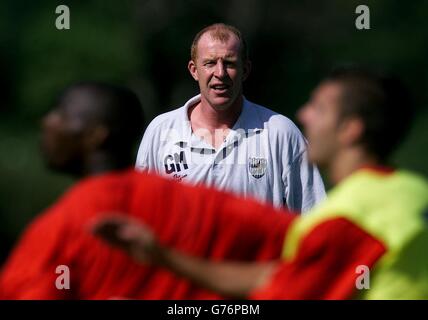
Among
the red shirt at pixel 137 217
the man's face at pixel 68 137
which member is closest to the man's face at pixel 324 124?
the red shirt at pixel 137 217

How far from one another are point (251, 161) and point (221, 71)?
52 centimetres

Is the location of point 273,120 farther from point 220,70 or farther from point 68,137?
point 68,137

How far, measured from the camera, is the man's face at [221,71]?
940cm

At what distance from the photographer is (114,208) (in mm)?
5535

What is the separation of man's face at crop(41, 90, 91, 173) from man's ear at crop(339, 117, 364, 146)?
88 centimetres

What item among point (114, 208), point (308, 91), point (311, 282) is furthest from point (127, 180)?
point (308, 91)

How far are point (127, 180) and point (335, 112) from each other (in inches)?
29.4

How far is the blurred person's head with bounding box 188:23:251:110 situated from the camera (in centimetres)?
941

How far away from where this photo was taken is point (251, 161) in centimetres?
934

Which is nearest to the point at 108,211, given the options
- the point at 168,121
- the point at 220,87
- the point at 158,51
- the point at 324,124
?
the point at 324,124

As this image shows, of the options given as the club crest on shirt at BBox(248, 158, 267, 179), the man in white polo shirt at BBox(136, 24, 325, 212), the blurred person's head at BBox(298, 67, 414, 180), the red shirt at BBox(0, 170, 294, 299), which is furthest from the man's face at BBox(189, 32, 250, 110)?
the red shirt at BBox(0, 170, 294, 299)

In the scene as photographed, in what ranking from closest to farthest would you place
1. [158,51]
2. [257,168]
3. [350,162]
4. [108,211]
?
[108,211], [350,162], [257,168], [158,51]

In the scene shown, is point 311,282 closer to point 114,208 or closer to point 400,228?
point 400,228

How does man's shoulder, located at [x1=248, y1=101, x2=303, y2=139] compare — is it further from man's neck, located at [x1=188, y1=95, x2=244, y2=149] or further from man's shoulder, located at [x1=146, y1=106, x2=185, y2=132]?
man's shoulder, located at [x1=146, y1=106, x2=185, y2=132]
